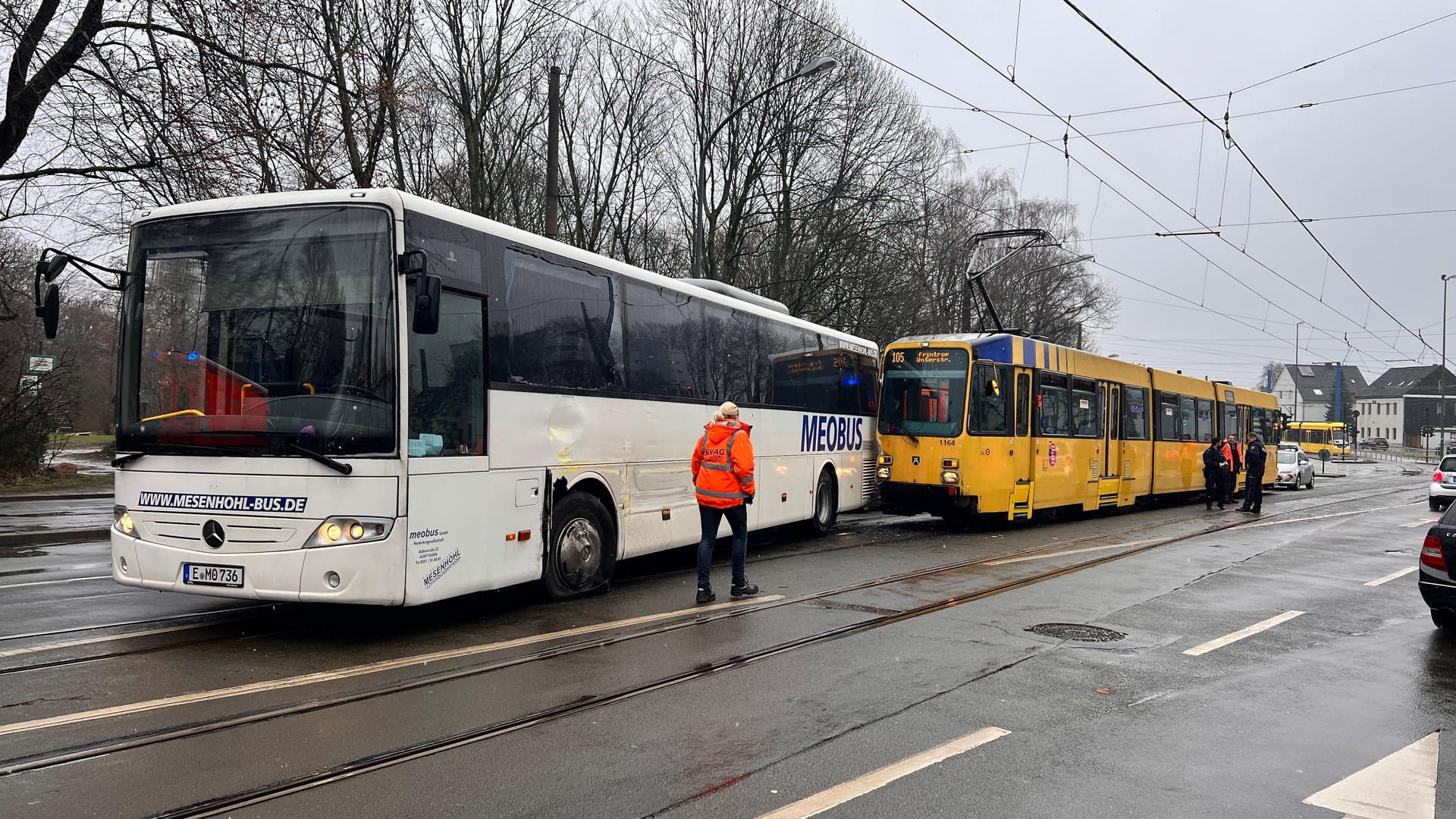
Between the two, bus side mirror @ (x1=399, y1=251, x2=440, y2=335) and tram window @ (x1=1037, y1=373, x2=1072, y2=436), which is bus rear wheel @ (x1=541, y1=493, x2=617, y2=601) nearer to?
bus side mirror @ (x1=399, y1=251, x2=440, y2=335)

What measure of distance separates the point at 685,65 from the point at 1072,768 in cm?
2689

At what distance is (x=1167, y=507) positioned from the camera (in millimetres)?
25500

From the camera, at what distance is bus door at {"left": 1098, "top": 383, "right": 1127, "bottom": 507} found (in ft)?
68.8

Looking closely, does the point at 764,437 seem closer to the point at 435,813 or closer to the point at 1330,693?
the point at 1330,693

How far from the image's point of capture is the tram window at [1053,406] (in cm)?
1800

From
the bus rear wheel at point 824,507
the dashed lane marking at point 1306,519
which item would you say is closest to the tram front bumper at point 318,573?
the bus rear wheel at point 824,507

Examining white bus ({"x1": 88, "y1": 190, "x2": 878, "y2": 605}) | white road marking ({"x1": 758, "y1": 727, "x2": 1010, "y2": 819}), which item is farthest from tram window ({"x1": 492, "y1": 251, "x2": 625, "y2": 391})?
white road marking ({"x1": 758, "y1": 727, "x2": 1010, "y2": 819})

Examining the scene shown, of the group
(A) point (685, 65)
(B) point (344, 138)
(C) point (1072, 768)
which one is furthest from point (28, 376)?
(C) point (1072, 768)

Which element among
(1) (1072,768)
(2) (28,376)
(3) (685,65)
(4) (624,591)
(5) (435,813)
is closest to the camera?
(5) (435,813)

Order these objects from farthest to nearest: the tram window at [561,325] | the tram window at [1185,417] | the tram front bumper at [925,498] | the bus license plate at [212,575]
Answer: the tram window at [1185,417]
the tram front bumper at [925,498]
the tram window at [561,325]
the bus license plate at [212,575]

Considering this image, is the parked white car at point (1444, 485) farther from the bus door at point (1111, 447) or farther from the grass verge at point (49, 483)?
the grass verge at point (49, 483)

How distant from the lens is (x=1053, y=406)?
18453 mm

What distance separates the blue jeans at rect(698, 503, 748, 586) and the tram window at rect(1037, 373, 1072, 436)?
989 cm

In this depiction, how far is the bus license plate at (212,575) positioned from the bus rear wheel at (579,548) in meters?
2.50
